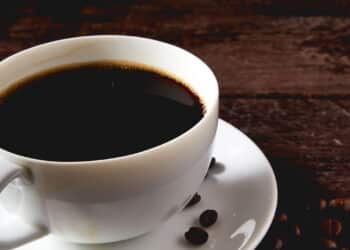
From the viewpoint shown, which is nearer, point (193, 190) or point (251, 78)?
point (193, 190)

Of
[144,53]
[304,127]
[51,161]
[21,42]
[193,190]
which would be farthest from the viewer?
[21,42]

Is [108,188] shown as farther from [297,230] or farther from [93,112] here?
[297,230]

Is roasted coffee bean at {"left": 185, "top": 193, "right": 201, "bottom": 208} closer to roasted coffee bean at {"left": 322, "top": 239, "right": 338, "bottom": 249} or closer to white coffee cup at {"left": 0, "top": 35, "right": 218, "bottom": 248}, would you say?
white coffee cup at {"left": 0, "top": 35, "right": 218, "bottom": 248}

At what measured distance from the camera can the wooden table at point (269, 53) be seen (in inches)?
47.9

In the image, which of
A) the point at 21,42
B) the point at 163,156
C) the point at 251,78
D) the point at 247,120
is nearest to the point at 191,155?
the point at 163,156

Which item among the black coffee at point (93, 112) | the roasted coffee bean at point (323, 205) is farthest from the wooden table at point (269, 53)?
the black coffee at point (93, 112)

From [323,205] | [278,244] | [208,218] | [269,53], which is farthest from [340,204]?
[269,53]

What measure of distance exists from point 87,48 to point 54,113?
0.15 metres

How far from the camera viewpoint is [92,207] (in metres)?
Result: 0.83

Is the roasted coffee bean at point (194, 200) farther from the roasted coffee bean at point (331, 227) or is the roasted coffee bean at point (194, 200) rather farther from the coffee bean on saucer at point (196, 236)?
the roasted coffee bean at point (331, 227)

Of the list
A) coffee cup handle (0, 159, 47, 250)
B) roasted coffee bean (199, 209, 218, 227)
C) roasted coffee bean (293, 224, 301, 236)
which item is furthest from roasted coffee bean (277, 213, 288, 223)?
coffee cup handle (0, 159, 47, 250)

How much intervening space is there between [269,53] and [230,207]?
655mm

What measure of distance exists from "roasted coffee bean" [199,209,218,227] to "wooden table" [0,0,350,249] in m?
0.18

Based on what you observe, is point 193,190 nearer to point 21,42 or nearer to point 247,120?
point 247,120
